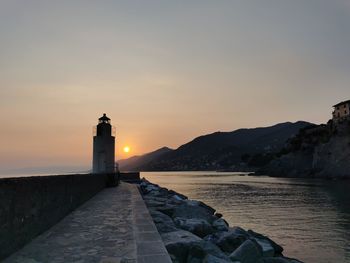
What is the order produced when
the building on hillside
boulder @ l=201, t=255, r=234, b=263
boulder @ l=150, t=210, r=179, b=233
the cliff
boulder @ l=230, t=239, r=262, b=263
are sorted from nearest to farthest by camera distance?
boulder @ l=201, t=255, r=234, b=263
boulder @ l=230, t=239, r=262, b=263
boulder @ l=150, t=210, r=179, b=233
the cliff
the building on hillside

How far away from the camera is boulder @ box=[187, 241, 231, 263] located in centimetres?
788

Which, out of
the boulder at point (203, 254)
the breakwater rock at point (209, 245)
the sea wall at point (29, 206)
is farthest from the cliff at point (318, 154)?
the sea wall at point (29, 206)

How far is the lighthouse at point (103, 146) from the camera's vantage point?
89.7ft

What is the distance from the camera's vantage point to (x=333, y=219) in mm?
22609

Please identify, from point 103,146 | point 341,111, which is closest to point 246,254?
point 103,146

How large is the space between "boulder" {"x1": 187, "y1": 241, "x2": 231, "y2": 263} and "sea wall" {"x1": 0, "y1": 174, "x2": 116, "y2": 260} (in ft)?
11.9

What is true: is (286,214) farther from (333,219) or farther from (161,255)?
(161,255)

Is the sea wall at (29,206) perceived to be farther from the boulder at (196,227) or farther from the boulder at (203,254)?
the boulder at (196,227)

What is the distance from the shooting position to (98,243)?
7402 millimetres

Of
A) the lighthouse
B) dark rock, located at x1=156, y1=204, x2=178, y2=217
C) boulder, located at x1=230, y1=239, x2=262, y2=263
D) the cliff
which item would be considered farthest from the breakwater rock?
the cliff

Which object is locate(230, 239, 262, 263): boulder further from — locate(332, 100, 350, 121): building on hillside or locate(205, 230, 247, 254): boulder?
locate(332, 100, 350, 121): building on hillside

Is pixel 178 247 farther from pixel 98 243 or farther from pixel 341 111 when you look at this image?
pixel 341 111

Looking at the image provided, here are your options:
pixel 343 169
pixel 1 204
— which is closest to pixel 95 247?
pixel 1 204

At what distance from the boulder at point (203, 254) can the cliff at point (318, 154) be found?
285 ft
